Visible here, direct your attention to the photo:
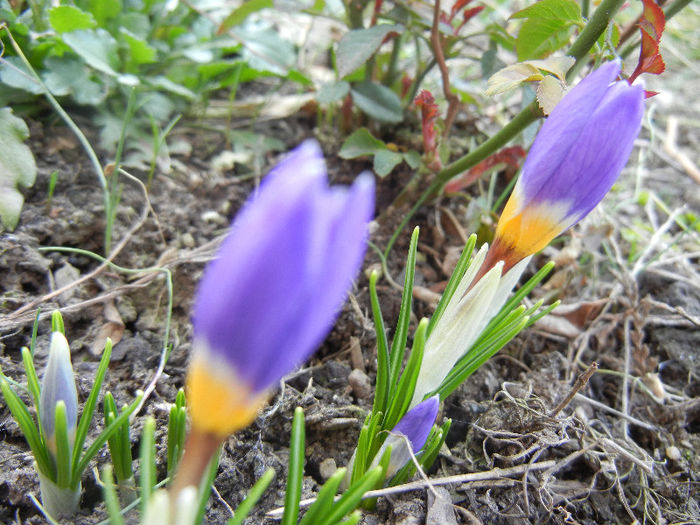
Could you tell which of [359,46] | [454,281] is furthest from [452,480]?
[359,46]

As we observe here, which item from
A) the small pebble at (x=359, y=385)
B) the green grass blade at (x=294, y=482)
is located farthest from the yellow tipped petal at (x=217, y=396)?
the small pebble at (x=359, y=385)

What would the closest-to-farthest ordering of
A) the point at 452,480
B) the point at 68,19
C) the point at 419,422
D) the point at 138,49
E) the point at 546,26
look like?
1. the point at 419,422
2. the point at 452,480
3. the point at 546,26
4. the point at 68,19
5. the point at 138,49

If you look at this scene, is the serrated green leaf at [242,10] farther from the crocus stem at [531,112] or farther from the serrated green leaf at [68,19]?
the crocus stem at [531,112]

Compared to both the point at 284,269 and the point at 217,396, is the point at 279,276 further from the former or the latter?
the point at 217,396

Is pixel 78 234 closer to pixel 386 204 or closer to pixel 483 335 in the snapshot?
pixel 386 204

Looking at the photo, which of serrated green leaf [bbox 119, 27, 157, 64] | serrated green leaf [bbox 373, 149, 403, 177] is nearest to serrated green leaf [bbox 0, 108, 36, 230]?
serrated green leaf [bbox 119, 27, 157, 64]

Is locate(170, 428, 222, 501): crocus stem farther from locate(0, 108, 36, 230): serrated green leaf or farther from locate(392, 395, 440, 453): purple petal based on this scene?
locate(0, 108, 36, 230): serrated green leaf

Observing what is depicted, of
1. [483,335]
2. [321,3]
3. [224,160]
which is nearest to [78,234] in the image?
[224,160]
